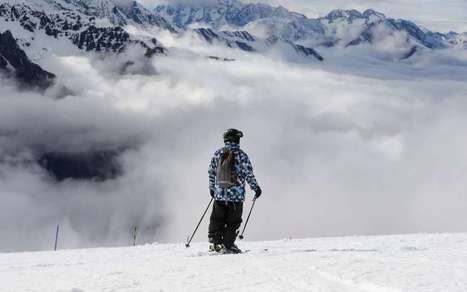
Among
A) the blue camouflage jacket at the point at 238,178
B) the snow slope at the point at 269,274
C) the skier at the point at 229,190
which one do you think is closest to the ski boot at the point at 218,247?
the skier at the point at 229,190

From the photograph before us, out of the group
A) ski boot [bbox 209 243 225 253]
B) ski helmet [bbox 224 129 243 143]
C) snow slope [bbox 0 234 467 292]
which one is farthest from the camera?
ski helmet [bbox 224 129 243 143]

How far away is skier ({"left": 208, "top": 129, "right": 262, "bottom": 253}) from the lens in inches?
497

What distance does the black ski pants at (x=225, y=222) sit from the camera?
12.6 metres

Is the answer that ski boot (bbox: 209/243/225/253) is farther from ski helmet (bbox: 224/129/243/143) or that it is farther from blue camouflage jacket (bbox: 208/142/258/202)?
ski helmet (bbox: 224/129/243/143)

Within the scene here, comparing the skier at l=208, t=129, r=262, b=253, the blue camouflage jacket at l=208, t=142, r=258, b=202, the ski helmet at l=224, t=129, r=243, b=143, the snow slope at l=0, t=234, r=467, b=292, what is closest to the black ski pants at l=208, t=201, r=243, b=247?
the skier at l=208, t=129, r=262, b=253

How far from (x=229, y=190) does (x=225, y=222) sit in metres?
0.69

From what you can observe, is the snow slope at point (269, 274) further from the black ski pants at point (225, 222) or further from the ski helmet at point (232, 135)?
the ski helmet at point (232, 135)

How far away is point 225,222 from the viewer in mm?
12844

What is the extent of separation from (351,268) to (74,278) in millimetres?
3853

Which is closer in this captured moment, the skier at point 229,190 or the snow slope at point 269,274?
the snow slope at point 269,274

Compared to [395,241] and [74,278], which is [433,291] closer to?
[74,278]

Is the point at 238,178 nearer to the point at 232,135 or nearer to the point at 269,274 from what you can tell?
the point at 232,135

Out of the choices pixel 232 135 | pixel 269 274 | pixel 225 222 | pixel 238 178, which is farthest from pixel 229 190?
pixel 269 274

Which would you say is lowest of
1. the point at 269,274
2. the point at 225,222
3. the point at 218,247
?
the point at 269,274
